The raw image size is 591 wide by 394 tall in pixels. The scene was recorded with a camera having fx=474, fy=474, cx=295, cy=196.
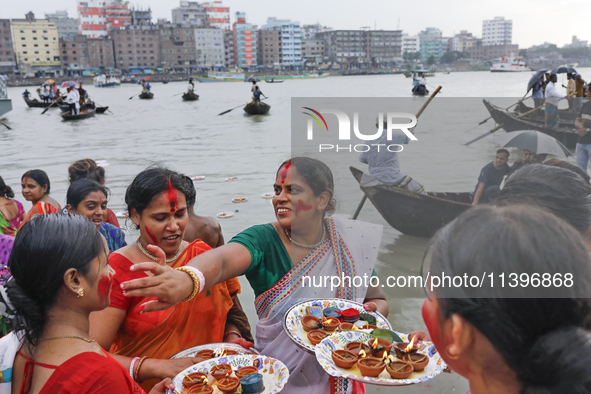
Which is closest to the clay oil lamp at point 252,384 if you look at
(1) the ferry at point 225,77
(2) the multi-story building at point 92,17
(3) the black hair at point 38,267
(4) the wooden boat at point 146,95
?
(3) the black hair at point 38,267

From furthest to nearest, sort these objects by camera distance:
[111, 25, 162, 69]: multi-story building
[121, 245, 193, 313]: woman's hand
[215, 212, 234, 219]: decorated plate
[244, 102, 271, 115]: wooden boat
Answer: [111, 25, 162, 69]: multi-story building, [244, 102, 271, 115]: wooden boat, [215, 212, 234, 219]: decorated plate, [121, 245, 193, 313]: woman's hand

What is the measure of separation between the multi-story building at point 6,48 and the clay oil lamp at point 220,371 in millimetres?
113381

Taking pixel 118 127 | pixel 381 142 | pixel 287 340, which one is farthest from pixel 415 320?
pixel 118 127

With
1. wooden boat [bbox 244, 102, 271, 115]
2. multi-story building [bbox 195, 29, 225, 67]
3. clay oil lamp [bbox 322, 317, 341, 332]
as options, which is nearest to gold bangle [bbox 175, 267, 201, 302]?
clay oil lamp [bbox 322, 317, 341, 332]

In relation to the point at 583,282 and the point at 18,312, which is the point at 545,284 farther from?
the point at 18,312

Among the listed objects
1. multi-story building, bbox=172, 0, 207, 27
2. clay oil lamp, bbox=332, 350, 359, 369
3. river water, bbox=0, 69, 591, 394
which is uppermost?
multi-story building, bbox=172, 0, 207, 27

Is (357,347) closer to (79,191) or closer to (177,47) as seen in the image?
(79,191)

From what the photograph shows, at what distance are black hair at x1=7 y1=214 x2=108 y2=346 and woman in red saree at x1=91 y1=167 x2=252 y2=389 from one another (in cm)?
64

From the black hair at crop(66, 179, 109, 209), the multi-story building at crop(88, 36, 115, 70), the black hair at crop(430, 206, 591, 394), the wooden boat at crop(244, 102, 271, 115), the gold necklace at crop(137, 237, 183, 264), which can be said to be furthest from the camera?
the multi-story building at crop(88, 36, 115, 70)

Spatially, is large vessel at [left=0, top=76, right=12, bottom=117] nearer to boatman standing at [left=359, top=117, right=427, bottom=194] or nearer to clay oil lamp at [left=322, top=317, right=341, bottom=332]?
boatman standing at [left=359, top=117, right=427, bottom=194]

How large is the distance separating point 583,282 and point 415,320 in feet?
12.1

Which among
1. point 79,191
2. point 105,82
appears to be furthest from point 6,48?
point 79,191

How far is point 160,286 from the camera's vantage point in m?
1.55

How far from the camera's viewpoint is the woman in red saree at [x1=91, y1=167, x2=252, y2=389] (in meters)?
2.14
